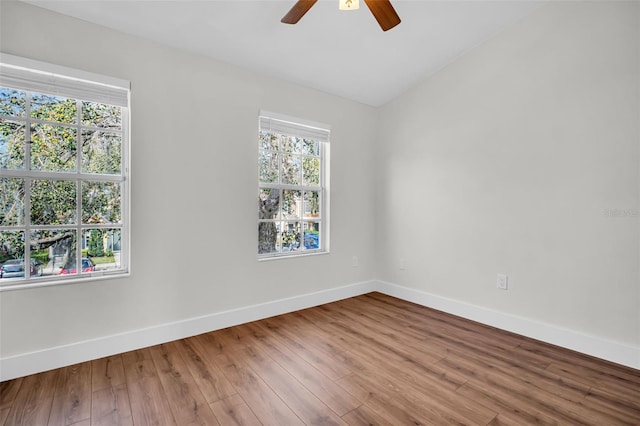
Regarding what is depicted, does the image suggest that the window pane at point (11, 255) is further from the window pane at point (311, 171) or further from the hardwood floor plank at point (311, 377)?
the window pane at point (311, 171)

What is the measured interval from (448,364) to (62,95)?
331cm

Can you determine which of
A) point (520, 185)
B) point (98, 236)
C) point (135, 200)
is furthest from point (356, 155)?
point (98, 236)

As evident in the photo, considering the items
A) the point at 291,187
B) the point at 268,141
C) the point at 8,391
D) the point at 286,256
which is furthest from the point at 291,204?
the point at 8,391

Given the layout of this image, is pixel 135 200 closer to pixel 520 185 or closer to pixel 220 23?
pixel 220 23

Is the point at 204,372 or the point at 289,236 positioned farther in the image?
the point at 289,236

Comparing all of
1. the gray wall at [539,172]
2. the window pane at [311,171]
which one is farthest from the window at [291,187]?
the gray wall at [539,172]

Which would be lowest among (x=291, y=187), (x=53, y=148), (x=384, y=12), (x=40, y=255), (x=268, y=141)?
(x=40, y=255)

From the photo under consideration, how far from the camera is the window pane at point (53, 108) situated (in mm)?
2107

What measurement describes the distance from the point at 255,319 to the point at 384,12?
8.94 feet

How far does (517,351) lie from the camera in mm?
2396

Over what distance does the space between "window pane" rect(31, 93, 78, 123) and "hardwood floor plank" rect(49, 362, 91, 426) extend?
1729 mm

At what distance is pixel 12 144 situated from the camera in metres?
2.04

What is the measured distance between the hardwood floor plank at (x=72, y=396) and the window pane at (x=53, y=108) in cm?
173

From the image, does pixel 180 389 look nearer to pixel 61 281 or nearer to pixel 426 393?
pixel 61 281
